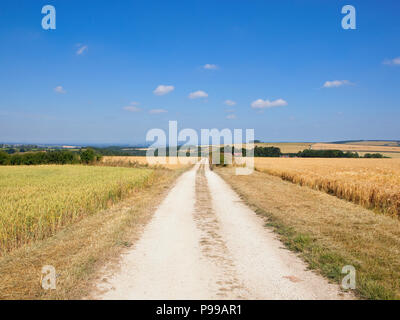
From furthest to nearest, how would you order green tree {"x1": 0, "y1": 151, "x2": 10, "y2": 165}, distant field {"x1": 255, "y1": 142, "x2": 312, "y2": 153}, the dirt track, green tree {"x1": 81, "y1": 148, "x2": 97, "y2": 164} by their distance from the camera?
distant field {"x1": 255, "y1": 142, "x2": 312, "y2": 153} < green tree {"x1": 81, "y1": 148, "x2": 97, "y2": 164} < green tree {"x1": 0, "y1": 151, "x2": 10, "y2": 165} < the dirt track

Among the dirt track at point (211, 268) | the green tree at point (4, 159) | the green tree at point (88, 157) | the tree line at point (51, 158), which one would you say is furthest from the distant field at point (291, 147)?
the dirt track at point (211, 268)

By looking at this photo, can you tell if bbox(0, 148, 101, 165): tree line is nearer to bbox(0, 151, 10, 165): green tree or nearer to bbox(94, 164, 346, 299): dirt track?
bbox(0, 151, 10, 165): green tree

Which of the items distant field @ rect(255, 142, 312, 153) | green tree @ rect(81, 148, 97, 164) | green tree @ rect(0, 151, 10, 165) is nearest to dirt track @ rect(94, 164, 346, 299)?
green tree @ rect(81, 148, 97, 164)

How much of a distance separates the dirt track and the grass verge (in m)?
0.45

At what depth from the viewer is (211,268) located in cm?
570

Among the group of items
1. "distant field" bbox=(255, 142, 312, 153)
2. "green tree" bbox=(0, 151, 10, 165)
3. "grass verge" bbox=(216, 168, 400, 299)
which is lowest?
"grass verge" bbox=(216, 168, 400, 299)

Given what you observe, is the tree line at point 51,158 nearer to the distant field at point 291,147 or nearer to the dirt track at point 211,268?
the dirt track at point 211,268

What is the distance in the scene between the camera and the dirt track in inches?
182

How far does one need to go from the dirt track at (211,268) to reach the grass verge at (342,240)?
45 cm

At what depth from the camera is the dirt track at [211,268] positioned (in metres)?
4.63

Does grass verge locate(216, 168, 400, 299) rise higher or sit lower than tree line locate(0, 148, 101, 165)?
lower

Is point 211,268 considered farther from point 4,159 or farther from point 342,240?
point 4,159

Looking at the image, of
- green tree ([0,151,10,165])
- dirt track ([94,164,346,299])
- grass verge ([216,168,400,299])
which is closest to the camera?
dirt track ([94,164,346,299])

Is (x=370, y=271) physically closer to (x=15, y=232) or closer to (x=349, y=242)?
(x=349, y=242)
